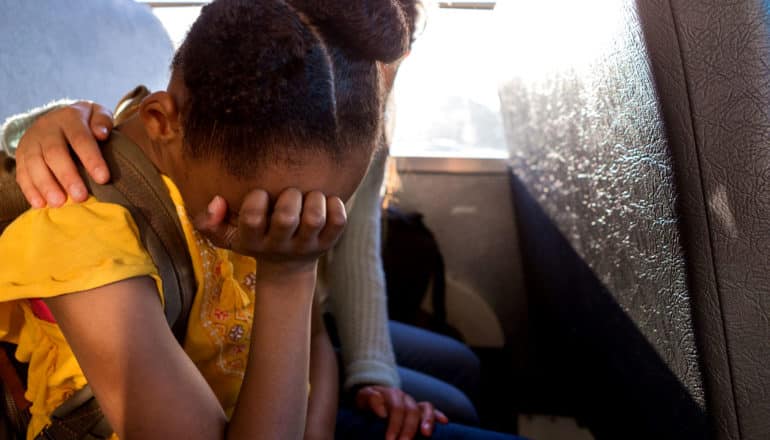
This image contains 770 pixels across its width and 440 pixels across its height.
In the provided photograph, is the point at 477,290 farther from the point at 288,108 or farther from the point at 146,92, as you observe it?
the point at 288,108

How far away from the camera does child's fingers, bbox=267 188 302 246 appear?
63 cm

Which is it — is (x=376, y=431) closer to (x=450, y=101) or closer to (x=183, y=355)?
(x=183, y=355)

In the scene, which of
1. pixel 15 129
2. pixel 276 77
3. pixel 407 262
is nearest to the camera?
pixel 276 77

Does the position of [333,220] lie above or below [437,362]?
above

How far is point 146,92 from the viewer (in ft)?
3.09

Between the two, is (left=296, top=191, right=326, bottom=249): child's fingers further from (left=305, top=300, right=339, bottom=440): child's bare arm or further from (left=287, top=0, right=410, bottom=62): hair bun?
(left=305, top=300, right=339, bottom=440): child's bare arm

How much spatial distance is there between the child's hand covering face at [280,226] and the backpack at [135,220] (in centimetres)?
5

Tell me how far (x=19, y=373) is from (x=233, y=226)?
0.37m

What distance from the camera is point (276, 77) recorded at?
24.3 inches

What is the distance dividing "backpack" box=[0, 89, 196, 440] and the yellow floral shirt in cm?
2

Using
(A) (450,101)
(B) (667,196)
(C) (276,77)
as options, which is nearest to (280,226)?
(C) (276,77)

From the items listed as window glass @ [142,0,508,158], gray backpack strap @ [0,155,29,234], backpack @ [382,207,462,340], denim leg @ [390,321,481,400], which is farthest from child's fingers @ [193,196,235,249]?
window glass @ [142,0,508,158]

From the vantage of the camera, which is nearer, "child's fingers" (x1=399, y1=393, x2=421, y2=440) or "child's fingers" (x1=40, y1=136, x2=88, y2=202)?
"child's fingers" (x1=40, y1=136, x2=88, y2=202)

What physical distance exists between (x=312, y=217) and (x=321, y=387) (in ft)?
1.45
